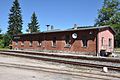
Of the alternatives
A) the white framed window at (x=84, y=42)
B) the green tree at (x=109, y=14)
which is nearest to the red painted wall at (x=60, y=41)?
the white framed window at (x=84, y=42)

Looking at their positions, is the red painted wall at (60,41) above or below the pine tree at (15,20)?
below

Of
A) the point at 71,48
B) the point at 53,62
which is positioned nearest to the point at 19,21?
the point at 71,48

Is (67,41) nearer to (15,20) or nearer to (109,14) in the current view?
(109,14)

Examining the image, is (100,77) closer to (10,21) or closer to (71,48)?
(71,48)

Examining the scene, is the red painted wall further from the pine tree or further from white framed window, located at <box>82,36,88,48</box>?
the pine tree

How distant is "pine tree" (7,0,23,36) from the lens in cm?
6456

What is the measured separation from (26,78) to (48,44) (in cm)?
2403

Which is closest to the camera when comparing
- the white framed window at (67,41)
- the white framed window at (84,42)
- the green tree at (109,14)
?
the white framed window at (84,42)

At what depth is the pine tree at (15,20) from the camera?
64.6m

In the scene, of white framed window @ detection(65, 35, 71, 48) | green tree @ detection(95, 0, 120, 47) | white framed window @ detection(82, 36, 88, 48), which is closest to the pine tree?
green tree @ detection(95, 0, 120, 47)

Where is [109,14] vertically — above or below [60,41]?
above

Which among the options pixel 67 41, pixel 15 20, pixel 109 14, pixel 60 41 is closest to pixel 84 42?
pixel 67 41

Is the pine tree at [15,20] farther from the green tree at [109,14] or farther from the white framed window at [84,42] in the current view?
the white framed window at [84,42]

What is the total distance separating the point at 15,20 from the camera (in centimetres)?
6588
